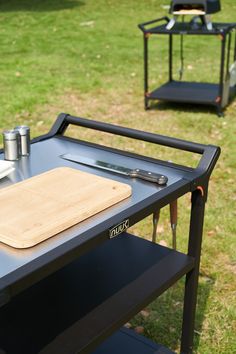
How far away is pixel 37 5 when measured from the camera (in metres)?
14.6

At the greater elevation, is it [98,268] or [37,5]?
[37,5]

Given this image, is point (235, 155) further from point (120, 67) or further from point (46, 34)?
point (46, 34)

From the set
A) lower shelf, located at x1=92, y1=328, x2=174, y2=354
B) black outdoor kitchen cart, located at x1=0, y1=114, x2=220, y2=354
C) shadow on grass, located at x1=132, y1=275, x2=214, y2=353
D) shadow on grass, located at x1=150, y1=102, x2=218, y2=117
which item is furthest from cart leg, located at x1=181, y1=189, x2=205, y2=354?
shadow on grass, located at x1=150, y1=102, x2=218, y2=117

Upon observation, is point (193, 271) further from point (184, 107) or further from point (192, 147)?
point (184, 107)

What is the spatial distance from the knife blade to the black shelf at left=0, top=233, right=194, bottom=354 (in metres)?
0.40

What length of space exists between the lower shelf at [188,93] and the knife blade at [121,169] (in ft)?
12.7

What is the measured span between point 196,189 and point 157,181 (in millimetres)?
184

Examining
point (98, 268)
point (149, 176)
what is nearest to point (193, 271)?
point (98, 268)

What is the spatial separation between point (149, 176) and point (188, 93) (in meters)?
4.36

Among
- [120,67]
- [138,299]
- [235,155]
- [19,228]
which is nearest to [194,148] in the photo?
[138,299]

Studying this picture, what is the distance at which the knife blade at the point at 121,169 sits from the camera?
191 cm

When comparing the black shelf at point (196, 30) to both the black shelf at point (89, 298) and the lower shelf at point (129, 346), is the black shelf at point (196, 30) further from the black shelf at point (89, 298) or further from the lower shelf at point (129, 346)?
the lower shelf at point (129, 346)

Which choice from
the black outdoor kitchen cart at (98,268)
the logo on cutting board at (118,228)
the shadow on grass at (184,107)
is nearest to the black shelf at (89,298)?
the black outdoor kitchen cart at (98,268)

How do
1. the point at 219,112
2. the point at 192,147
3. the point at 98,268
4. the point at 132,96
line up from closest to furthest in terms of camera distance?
the point at 192,147 < the point at 98,268 < the point at 219,112 < the point at 132,96
